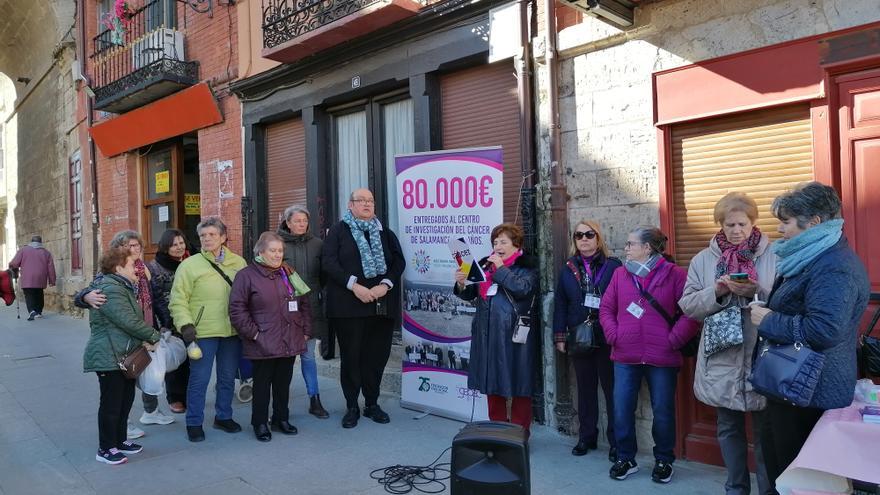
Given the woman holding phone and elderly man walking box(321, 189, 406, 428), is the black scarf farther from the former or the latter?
the woman holding phone

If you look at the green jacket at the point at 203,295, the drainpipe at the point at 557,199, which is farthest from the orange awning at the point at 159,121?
the drainpipe at the point at 557,199

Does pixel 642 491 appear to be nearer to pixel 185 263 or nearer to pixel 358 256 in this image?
pixel 358 256

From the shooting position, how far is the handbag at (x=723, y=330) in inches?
144

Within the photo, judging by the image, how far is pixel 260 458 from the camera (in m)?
4.84

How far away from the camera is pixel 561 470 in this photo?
4.54m

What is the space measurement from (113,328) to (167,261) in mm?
1374

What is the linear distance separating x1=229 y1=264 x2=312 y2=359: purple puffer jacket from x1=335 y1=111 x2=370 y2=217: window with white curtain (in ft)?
8.92

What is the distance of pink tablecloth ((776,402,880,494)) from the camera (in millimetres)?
2576

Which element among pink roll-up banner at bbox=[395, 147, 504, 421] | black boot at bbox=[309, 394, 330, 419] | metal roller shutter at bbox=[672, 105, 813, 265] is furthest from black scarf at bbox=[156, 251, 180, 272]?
metal roller shutter at bbox=[672, 105, 813, 265]

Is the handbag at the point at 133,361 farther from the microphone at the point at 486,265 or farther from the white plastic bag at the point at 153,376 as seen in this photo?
the microphone at the point at 486,265

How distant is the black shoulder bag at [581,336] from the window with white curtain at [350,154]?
368cm

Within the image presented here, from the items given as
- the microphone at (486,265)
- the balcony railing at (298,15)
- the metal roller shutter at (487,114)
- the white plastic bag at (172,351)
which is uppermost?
the balcony railing at (298,15)

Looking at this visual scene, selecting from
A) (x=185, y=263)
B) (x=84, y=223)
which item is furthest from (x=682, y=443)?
(x=84, y=223)

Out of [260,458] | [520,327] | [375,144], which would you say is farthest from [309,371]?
[375,144]
